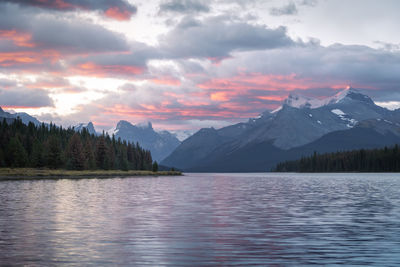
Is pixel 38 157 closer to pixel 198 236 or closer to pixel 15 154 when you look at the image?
pixel 15 154

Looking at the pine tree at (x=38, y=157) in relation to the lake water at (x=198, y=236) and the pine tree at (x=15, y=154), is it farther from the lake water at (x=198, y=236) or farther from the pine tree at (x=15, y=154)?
the lake water at (x=198, y=236)

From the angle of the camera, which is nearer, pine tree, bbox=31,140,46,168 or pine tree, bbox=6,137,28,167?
pine tree, bbox=6,137,28,167

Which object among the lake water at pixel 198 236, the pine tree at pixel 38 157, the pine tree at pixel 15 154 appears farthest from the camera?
the pine tree at pixel 38 157

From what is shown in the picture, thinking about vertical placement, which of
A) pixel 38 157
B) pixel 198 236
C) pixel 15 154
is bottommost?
pixel 198 236

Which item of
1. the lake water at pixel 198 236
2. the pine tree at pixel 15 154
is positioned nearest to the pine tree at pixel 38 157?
the pine tree at pixel 15 154

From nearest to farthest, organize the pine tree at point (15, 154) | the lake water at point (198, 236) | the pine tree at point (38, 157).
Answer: the lake water at point (198, 236) → the pine tree at point (15, 154) → the pine tree at point (38, 157)

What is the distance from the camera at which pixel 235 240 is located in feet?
99.8

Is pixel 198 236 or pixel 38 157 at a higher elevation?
pixel 38 157

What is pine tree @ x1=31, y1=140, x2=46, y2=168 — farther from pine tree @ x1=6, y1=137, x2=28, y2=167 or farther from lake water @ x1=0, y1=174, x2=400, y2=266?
lake water @ x1=0, y1=174, x2=400, y2=266

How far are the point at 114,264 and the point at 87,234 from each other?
419 inches

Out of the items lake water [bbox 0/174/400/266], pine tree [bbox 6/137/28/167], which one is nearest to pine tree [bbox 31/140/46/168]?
pine tree [bbox 6/137/28/167]

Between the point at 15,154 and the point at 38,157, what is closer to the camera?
the point at 15,154

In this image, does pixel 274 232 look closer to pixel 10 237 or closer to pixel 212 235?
pixel 212 235

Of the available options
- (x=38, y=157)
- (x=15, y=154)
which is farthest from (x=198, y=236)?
(x=38, y=157)
